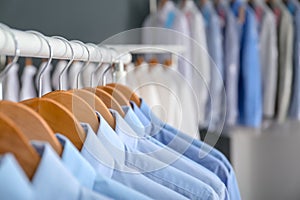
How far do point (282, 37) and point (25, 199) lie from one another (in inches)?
89.8

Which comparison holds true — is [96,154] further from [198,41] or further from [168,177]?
[198,41]

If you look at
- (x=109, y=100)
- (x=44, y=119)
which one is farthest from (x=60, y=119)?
(x=109, y=100)

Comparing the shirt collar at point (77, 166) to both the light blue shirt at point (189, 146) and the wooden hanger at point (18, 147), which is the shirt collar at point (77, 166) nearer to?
the wooden hanger at point (18, 147)

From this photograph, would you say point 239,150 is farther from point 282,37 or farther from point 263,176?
point 282,37

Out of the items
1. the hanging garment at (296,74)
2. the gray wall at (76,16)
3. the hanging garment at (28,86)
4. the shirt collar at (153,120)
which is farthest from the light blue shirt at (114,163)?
the hanging garment at (296,74)

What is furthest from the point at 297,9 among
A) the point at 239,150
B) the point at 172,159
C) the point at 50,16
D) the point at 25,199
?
the point at 25,199

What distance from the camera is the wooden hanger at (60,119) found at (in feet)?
2.09

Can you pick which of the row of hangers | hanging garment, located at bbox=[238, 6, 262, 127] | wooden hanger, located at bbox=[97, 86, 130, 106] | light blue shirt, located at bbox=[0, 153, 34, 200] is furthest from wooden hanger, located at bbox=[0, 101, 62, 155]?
hanging garment, located at bbox=[238, 6, 262, 127]

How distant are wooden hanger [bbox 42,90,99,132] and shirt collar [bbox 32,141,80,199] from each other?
217mm

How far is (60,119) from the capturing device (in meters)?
0.64

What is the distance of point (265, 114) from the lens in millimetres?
2619

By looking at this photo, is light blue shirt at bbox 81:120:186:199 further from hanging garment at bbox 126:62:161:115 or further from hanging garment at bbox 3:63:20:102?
hanging garment at bbox 3:63:20:102

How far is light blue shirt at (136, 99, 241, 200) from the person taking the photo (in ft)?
3.06

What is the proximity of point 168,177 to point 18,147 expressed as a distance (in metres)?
0.30
